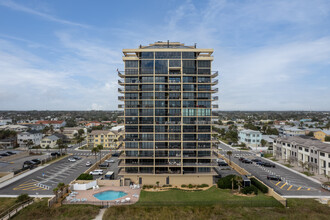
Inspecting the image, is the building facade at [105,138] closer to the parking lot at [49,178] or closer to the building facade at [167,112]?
the parking lot at [49,178]

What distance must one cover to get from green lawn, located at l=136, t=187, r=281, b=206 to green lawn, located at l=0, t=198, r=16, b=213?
2861 centimetres

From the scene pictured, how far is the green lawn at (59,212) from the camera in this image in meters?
40.5

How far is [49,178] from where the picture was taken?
215ft

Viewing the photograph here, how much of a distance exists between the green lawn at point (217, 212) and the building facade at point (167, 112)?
1506 centimetres

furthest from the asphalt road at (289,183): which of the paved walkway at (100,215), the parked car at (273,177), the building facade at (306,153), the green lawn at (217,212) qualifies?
the paved walkway at (100,215)

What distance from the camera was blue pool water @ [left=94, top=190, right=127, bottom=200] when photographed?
50.7m

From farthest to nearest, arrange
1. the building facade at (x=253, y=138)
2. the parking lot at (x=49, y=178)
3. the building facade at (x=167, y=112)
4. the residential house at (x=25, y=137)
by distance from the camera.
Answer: the building facade at (x=253, y=138) < the residential house at (x=25, y=137) < the building facade at (x=167, y=112) < the parking lot at (x=49, y=178)

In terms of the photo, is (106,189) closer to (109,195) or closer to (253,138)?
(109,195)

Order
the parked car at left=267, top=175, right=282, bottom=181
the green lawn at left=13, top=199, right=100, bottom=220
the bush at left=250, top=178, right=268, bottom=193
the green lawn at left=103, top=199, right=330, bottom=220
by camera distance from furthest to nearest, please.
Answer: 1. the parked car at left=267, top=175, right=282, bottom=181
2. the bush at left=250, top=178, right=268, bottom=193
3. the green lawn at left=13, top=199, right=100, bottom=220
4. the green lawn at left=103, top=199, right=330, bottom=220

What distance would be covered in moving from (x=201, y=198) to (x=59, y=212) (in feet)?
104

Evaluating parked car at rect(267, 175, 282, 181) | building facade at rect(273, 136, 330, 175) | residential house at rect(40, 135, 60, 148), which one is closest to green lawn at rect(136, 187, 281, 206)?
parked car at rect(267, 175, 282, 181)

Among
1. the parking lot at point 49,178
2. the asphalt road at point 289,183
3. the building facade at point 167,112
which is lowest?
the asphalt road at point 289,183

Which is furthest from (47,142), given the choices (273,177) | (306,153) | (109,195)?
(306,153)

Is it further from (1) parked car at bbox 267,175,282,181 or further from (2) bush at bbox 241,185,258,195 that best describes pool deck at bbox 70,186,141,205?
(1) parked car at bbox 267,175,282,181
